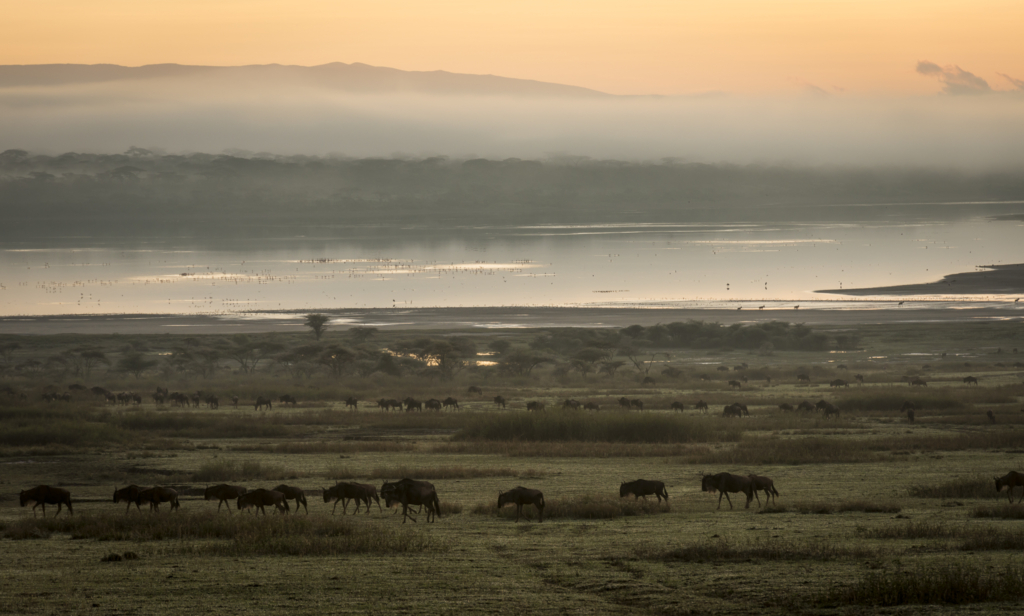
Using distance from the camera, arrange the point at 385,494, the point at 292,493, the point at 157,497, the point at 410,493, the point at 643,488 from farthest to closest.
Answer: the point at 643,488
the point at 292,493
the point at 157,497
the point at 385,494
the point at 410,493

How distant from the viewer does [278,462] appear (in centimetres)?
3481

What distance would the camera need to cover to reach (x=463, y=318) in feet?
366

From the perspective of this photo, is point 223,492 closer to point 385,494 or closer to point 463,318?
point 385,494

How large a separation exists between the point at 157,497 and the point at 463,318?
88.7 meters

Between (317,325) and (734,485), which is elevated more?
(317,325)

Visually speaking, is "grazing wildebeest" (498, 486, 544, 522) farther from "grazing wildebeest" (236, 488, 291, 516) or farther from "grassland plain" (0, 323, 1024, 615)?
"grazing wildebeest" (236, 488, 291, 516)

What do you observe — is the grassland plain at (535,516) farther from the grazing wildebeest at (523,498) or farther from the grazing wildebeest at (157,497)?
the grazing wildebeest at (157,497)

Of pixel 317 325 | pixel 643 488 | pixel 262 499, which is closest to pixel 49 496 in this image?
pixel 262 499

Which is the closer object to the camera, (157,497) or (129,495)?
(157,497)

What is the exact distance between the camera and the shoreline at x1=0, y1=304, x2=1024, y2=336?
3991 inches

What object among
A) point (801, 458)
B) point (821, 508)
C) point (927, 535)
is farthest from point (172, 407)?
point (927, 535)

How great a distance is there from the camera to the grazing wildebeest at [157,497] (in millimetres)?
23094

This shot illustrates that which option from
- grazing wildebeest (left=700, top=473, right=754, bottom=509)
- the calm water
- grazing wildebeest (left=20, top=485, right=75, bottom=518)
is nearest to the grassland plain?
grazing wildebeest (left=700, top=473, right=754, bottom=509)

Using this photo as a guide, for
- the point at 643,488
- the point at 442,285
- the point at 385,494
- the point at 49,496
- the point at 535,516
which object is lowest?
the point at 535,516
